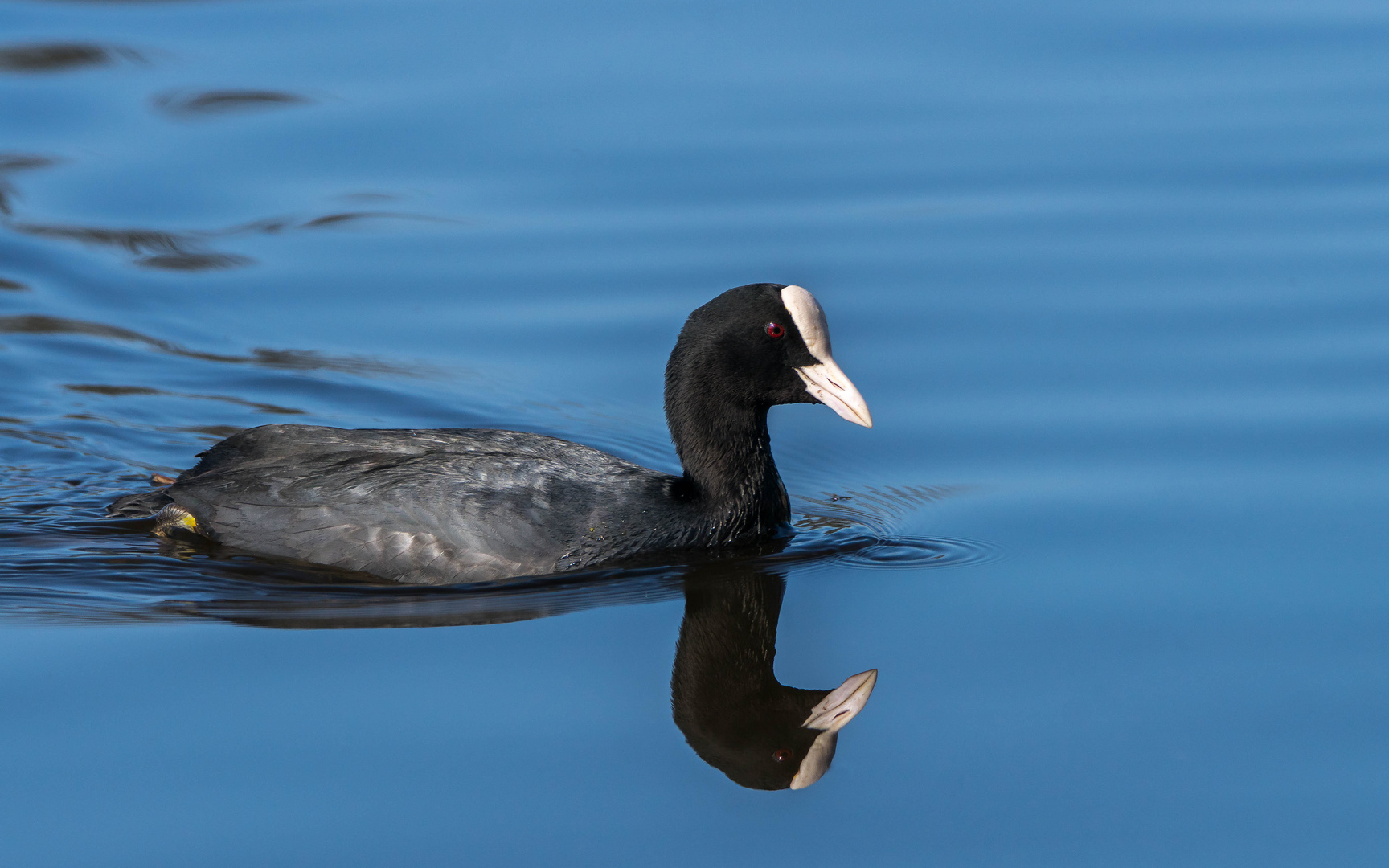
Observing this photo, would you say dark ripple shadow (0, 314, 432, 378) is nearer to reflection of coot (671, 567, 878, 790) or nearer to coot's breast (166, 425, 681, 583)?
coot's breast (166, 425, 681, 583)

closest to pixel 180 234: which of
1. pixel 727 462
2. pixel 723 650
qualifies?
pixel 727 462

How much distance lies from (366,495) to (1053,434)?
303cm

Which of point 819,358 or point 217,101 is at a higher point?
point 217,101

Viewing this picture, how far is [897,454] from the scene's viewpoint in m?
7.44

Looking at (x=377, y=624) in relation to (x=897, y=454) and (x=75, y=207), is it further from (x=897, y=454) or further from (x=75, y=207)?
(x=75, y=207)

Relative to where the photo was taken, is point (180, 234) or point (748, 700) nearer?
point (748, 700)

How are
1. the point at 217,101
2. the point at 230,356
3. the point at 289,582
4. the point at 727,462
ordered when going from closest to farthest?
the point at 289,582, the point at 727,462, the point at 230,356, the point at 217,101

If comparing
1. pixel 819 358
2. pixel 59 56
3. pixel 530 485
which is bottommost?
pixel 530 485

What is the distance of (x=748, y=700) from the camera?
530 cm

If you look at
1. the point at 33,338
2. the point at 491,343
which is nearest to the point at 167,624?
the point at 491,343

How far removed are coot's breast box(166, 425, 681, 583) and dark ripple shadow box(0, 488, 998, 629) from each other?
0.26 feet

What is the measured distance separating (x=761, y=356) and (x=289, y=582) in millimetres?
1973

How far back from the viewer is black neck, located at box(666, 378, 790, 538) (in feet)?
21.5

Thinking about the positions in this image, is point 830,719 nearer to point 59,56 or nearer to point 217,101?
point 217,101
